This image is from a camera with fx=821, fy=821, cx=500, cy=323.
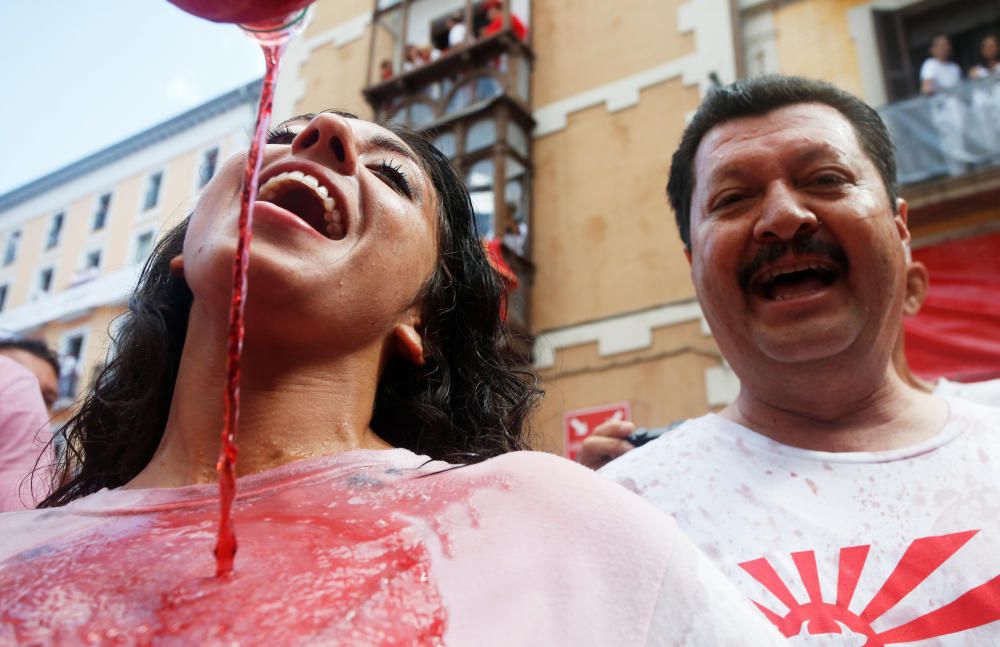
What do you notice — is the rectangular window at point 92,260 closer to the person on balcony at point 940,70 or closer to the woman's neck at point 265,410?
the person on balcony at point 940,70

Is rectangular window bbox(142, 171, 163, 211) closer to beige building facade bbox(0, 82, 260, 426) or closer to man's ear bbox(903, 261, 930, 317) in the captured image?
beige building facade bbox(0, 82, 260, 426)

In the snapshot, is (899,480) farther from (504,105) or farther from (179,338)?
(504,105)

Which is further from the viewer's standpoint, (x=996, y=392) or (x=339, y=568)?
(x=996, y=392)

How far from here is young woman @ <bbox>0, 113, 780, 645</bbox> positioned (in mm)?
875

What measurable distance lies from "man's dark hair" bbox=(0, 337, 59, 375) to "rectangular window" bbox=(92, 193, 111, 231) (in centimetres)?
1904

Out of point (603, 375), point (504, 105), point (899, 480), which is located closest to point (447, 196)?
point (899, 480)

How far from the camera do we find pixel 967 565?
61.5 inches

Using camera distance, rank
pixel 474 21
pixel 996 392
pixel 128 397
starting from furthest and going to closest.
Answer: pixel 474 21
pixel 996 392
pixel 128 397

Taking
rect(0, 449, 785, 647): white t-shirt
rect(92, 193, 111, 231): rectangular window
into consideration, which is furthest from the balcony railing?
rect(92, 193, 111, 231): rectangular window

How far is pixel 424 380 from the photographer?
1.75 meters

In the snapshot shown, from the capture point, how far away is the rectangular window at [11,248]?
24031 mm

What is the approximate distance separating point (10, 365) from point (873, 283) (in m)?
2.40

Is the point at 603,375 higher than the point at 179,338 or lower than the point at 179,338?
higher

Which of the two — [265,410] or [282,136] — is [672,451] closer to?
[265,410]
